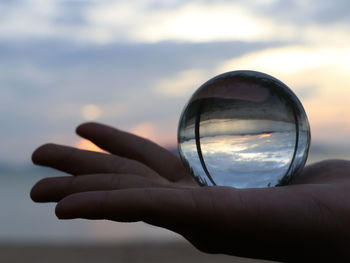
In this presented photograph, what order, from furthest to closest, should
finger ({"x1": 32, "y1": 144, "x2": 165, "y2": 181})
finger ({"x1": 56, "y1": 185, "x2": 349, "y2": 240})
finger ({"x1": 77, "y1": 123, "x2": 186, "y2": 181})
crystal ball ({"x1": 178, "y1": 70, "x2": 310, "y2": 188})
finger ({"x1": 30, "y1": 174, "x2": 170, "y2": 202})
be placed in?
finger ({"x1": 77, "y1": 123, "x2": 186, "y2": 181}), finger ({"x1": 32, "y1": 144, "x2": 165, "y2": 181}), crystal ball ({"x1": 178, "y1": 70, "x2": 310, "y2": 188}), finger ({"x1": 30, "y1": 174, "x2": 170, "y2": 202}), finger ({"x1": 56, "y1": 185, "x2": 349, "y2": 240})

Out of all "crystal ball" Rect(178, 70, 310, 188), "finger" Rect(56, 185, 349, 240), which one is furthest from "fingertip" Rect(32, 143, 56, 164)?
"finger" Rect(56, 185, 349, 240)

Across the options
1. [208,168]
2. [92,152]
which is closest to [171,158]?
[92,152]

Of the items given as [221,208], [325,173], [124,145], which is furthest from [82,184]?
[325,173]

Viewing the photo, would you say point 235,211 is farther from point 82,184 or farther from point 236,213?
point 82,184

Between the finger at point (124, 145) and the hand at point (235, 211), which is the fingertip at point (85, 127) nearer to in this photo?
the finger at point (124, 145)

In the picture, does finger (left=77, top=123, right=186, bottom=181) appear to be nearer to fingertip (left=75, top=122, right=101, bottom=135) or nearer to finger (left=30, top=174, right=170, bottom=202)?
fingertip (left=75, top=122, right=101, bottom=135)

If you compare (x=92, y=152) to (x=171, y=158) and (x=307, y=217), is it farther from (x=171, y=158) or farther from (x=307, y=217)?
(x=307, y=217)
